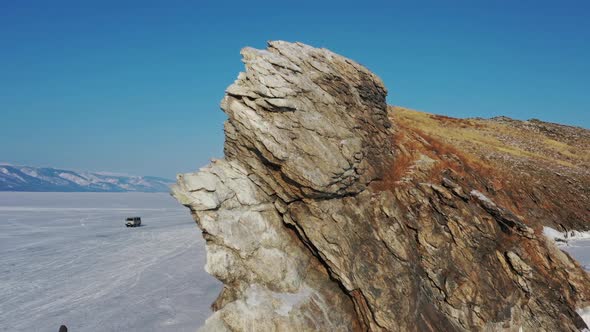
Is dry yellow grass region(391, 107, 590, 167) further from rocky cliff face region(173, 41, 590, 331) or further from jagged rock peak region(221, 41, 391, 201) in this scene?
jagged rock peak region(221, 41, 391, 201)

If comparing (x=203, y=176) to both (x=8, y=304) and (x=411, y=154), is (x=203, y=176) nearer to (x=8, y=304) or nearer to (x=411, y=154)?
(x=411, y=154)

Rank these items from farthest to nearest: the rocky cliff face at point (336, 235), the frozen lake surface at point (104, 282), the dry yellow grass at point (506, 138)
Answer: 1. the dry yellow grass at point (506, 138)
2. the frozen lake surface at point (104, 282)
3. the rocky cliff face at point (336, 235)

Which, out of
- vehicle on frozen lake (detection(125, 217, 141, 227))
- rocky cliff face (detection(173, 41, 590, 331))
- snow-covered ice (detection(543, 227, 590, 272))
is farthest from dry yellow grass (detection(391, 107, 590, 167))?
vehicle on frozen lake (detection(125, 217, 141, 227))

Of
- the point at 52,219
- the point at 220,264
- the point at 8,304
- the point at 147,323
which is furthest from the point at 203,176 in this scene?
the point at 52,219

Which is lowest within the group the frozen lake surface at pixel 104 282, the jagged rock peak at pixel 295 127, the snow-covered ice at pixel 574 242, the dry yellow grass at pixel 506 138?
the frozen lake surface at pixel 104 282

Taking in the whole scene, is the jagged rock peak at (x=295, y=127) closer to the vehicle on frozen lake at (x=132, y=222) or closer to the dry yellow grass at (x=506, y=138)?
the dry yellow grass at (x=506, y=138)

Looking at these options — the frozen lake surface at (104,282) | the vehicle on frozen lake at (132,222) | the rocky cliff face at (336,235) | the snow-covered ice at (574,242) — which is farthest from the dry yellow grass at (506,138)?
the vehicle on frozen lake at (132,222)

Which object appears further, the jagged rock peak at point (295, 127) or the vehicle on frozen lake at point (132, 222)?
the vehicle on frozen lake at point (132, 222)

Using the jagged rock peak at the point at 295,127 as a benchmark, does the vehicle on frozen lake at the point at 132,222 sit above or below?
below

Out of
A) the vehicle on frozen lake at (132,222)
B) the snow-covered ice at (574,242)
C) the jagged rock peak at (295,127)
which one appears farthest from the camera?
the vehicle on frozen lake at (132,222)
